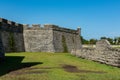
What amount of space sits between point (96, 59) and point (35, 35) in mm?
18595

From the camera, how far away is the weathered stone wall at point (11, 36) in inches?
1342

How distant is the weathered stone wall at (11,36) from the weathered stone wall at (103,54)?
33.1ft

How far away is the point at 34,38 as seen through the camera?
4150 centimetres

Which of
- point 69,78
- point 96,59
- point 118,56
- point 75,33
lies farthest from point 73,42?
point 69,78

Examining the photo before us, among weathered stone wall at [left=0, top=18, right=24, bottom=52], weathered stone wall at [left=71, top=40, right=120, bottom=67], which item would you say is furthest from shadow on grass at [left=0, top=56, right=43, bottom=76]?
weathered stone wall at [left=0, top=18, right=24, bottom=52]

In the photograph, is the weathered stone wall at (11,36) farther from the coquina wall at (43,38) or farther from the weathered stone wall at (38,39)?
the coquina wall at (43,38)

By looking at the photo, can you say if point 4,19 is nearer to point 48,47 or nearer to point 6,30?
point 6,30

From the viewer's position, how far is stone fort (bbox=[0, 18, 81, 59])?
35.8 m

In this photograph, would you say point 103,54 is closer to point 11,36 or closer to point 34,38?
point 11,36

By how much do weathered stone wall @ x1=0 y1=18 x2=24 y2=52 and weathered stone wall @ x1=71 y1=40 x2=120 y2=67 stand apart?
10078mm

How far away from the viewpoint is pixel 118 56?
2017 centimetres

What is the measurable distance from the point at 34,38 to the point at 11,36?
227 inches

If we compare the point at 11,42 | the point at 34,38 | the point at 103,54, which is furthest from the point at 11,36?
the point at 103,54

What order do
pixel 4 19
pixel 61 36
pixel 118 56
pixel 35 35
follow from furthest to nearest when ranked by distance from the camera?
pixel 61 36 → pixel 35 35 → pixel 4 19 → pixel 118 56
